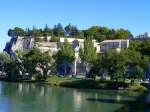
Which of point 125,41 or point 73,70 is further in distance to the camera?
point 125,41

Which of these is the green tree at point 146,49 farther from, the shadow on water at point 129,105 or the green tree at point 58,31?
the green tree at point 58,31

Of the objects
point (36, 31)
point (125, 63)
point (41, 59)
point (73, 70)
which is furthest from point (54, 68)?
point (36, 31)

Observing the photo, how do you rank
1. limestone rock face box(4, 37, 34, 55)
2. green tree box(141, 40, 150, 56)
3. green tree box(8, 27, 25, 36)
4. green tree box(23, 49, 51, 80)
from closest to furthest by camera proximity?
1. green tree box(141, 40, 150, 56)
2. green tree box(23, 49, 51, 80)
3. limestone rock face box(4, 37, 34, 55)
4. green tree box(8, 27, 25, 36)

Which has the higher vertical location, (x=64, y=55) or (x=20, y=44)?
(x=20, y=44)

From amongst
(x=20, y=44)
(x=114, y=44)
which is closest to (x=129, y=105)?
(x=114, y=44)


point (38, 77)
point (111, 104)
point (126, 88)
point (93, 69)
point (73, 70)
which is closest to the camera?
point (111, 104)

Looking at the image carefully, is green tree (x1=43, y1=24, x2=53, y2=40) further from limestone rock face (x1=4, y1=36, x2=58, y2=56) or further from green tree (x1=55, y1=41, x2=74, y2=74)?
green tree (x1=55, y1=41, x2=74, y2=74)

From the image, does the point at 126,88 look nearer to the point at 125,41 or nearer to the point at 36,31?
the point at 125,41

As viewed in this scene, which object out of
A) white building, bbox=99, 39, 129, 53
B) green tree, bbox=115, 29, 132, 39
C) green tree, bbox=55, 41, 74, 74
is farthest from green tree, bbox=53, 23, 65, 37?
green tree, bbox=55, 41, 74, 74

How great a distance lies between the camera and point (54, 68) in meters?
106

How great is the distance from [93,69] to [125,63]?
1083 centimetres

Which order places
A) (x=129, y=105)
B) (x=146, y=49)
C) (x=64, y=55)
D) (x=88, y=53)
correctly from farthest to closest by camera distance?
1. (x=64, y=55)
2. (x=88, y=53)
3. (x=146, y=49)
4. (x=129, y=105)

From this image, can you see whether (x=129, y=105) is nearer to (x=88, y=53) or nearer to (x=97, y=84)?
(x=97, y=84)

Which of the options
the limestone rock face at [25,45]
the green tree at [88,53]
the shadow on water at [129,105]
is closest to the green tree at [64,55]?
the green tree at [88,53]
